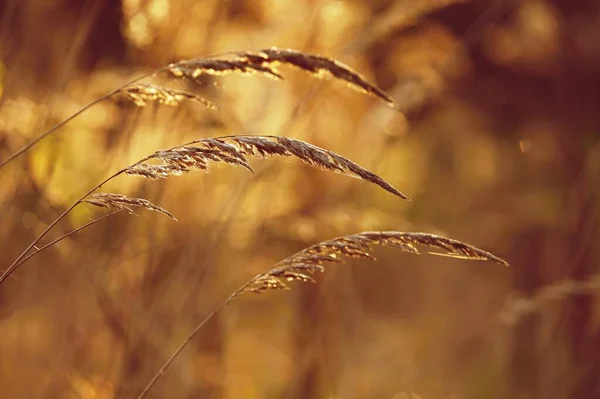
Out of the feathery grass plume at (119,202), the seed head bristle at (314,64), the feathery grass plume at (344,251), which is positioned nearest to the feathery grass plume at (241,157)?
the feathery grass plume at (119,202)

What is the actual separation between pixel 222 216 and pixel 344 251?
40.0 inches

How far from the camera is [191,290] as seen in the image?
179cm

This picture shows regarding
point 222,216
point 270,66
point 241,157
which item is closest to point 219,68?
point 270,66

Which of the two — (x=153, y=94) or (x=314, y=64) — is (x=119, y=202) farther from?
(x=314, y=64)

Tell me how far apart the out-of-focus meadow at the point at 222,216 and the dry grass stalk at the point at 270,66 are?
11.4 inches

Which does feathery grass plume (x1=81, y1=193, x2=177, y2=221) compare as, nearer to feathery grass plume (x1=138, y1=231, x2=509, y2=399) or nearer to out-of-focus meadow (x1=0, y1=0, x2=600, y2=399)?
feathery grass plume (x1=138, y1=231, x2=509, y2=399)

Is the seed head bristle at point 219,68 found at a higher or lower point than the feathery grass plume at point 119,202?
higher

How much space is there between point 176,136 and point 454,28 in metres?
2.66

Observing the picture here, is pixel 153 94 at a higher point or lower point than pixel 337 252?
higher

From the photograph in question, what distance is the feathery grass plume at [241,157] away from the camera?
781mm

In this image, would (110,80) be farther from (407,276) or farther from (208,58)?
(407,276)

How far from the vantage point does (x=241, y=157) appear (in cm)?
78

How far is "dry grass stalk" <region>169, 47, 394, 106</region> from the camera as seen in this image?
3.34ft

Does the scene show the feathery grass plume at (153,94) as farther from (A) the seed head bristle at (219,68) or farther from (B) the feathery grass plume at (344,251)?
(B) the feathery grass plume at (344,251)
